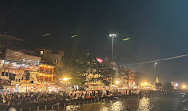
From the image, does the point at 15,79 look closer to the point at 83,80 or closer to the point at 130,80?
the point at 83,80

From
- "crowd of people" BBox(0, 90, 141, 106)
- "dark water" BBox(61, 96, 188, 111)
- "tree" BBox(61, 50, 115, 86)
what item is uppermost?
"tree" BBox(61, 50, 115, 86)

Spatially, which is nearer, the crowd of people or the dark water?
the crowd of people

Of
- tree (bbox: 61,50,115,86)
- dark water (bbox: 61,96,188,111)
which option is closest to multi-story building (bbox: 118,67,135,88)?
tree (bbox: 61,50,115,86)

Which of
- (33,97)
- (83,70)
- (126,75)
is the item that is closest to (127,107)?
(33,97)

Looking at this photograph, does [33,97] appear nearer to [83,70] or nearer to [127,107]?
[127,107]

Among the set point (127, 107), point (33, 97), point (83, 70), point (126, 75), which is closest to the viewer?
point (33, 97)

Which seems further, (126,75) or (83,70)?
(126,75)

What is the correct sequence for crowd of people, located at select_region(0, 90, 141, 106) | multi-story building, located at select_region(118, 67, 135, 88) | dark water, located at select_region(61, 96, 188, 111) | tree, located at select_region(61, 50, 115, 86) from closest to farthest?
crowd of people, located at select_region(0, 90, 141, 106) → dark water, located at select_region(61, 96, 188, 111) → tree, located at select_region(61, 50, 115, 86) → multi-story building, located at select_region(118, 67, 135, 88)

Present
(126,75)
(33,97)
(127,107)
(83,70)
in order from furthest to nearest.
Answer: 1. (126,75)
2. (83,70)
3. (127,107)
4. (33,97)

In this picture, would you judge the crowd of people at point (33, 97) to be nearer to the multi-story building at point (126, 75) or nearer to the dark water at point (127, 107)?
the dark water at point (127, 107)

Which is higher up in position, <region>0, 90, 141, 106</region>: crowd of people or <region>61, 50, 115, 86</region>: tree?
<region>61, 50, 115, 86</region>: tree

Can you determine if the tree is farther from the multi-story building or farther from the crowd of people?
the multi-story building

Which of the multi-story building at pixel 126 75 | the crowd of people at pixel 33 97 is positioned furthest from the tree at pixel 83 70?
the multi-story building at pixel 126 75

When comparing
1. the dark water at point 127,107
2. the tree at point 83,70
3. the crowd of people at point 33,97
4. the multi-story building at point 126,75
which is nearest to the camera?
the crowd of people at point 33,97
